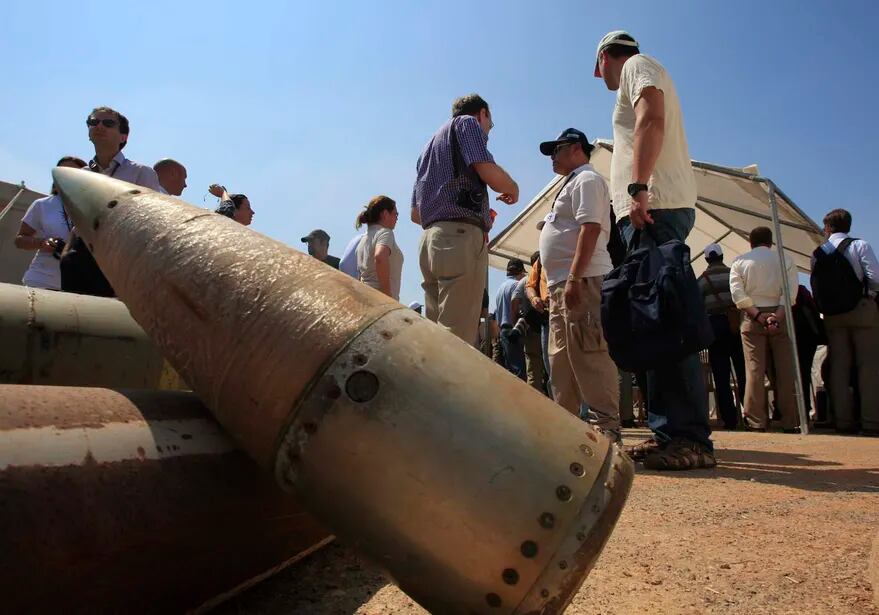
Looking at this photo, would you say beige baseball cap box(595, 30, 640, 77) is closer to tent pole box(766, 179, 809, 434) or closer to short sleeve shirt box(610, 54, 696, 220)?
short sleeve shirt box(610, 54, 696, 220)

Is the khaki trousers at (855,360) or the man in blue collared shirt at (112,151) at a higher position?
the man in blue collared shirt at (112,151)

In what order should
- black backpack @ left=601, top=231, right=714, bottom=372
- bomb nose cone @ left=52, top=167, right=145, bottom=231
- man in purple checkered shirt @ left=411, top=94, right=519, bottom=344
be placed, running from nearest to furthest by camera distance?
bomb nose cone @ left=52, top=167, right=145, bottom=231
black backpack @ left=601, top=231, right=714, bottom=372
man in purple checkered shirt @ left=411, top=94, right=519, bottom=344

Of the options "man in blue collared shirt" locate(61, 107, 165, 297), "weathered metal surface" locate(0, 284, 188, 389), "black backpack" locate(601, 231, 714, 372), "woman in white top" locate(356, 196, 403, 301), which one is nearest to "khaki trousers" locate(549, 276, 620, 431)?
"black backpack" locate(601, 231, 714, 372)

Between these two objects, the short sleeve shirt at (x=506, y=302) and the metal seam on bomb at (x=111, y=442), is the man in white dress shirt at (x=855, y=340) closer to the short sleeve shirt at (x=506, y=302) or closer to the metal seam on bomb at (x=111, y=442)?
the short sleeve shirt at (x=506, y=302)

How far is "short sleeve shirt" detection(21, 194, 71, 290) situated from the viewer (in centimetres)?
418

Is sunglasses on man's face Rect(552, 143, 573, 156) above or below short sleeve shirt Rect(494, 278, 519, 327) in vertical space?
above

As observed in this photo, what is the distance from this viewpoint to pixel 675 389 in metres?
3.00

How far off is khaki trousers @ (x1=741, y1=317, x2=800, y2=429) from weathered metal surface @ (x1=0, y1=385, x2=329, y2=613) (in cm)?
561

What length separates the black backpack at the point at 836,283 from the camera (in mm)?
5656

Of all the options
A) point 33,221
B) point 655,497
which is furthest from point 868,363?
point 33,221

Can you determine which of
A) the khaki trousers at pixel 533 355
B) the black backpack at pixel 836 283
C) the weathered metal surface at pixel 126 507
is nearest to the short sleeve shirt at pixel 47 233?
the weathered metal surface at pixel 126 507

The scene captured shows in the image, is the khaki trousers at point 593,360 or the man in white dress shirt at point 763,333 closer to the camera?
the khaki trousers at point 593,360

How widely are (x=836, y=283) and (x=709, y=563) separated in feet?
16.3

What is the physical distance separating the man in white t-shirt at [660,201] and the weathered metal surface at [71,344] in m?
2.19
